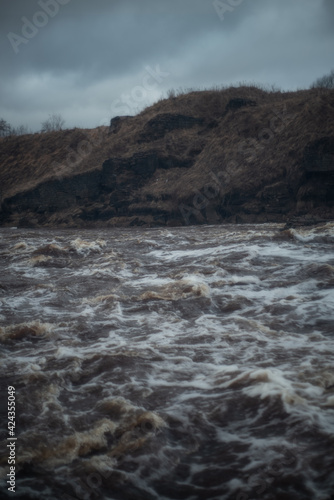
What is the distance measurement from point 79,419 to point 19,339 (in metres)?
2.58

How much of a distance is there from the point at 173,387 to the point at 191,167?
28.7 meters

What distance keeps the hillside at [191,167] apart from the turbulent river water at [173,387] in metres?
15.7

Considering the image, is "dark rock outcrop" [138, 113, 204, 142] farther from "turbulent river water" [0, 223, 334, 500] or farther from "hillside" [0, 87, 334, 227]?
Result: "turbulent river water" [0, 223, 334, 500]

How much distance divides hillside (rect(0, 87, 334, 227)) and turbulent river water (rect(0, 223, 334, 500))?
15.7m

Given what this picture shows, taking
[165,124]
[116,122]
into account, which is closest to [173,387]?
[165,124]

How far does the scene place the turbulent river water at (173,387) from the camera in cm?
302

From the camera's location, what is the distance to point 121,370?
4.87m

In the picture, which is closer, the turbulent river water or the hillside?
the turbulent river water

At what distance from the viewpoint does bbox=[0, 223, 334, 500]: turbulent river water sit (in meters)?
3.02

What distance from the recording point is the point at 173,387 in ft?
14.5

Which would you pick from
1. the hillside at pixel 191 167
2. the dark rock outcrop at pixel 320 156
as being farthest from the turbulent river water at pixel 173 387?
the hillside at pixel 191 167

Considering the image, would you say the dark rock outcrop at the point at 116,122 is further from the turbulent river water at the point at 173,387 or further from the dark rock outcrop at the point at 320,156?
the turbulent river water at the point at 173,387

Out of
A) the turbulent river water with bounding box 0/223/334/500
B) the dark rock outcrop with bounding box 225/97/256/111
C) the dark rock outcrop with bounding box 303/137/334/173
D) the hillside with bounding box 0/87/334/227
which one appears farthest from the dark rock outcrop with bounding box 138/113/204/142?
the turbulent river water with bounding box 0/223/334/500

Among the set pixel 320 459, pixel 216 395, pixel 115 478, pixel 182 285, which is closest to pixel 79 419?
pixel 115 478
